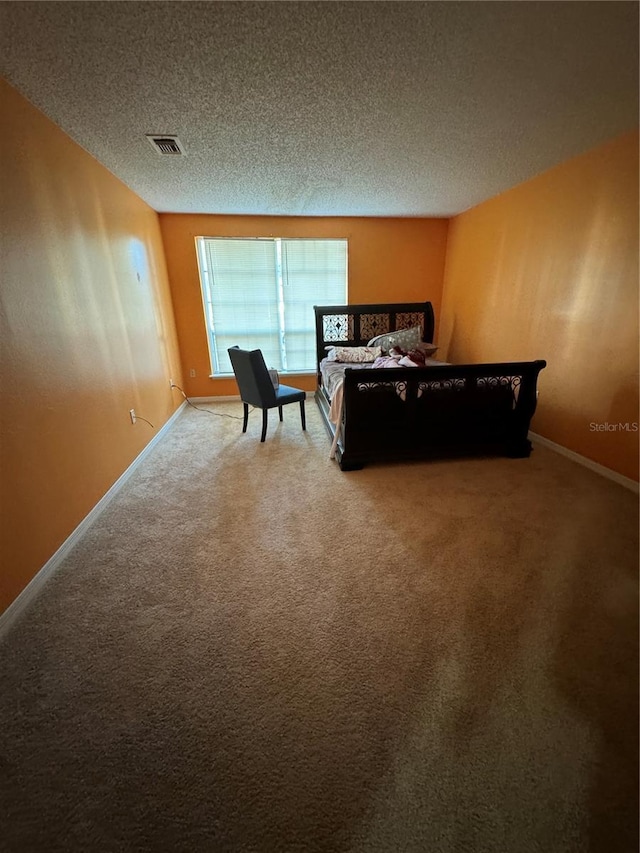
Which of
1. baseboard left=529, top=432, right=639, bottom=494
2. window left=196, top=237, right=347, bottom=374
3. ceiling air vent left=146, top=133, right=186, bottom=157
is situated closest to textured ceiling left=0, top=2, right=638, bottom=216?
ceiling air vent left=146, top=133, right=186, bottom=157

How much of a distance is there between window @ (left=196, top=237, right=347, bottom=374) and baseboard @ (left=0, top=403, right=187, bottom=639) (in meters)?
2.21

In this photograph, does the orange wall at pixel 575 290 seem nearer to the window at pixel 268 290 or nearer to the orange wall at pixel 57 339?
the window at pixel 268 290

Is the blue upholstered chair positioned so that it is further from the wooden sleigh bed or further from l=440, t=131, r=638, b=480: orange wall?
l=440, t=131, r=638, b=480: orange wall

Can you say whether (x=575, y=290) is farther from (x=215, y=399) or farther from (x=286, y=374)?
(x=215, y=399)

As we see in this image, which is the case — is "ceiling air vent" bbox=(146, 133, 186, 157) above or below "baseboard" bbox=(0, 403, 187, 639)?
above

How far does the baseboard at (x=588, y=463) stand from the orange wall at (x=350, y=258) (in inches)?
94.8

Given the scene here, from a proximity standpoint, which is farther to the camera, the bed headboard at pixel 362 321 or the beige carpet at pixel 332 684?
the bed headboard at pixel 362 321

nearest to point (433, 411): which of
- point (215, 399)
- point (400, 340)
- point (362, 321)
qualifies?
point (400, 340)

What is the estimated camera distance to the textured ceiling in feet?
4.05

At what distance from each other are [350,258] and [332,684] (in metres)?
4.32

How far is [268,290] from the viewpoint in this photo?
419 cm

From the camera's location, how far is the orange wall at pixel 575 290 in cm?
221

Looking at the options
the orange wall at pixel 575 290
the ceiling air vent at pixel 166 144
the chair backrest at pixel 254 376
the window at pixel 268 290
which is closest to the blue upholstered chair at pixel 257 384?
the chair backrest at pixel 254 376

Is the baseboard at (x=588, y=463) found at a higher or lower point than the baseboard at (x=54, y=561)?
higher
